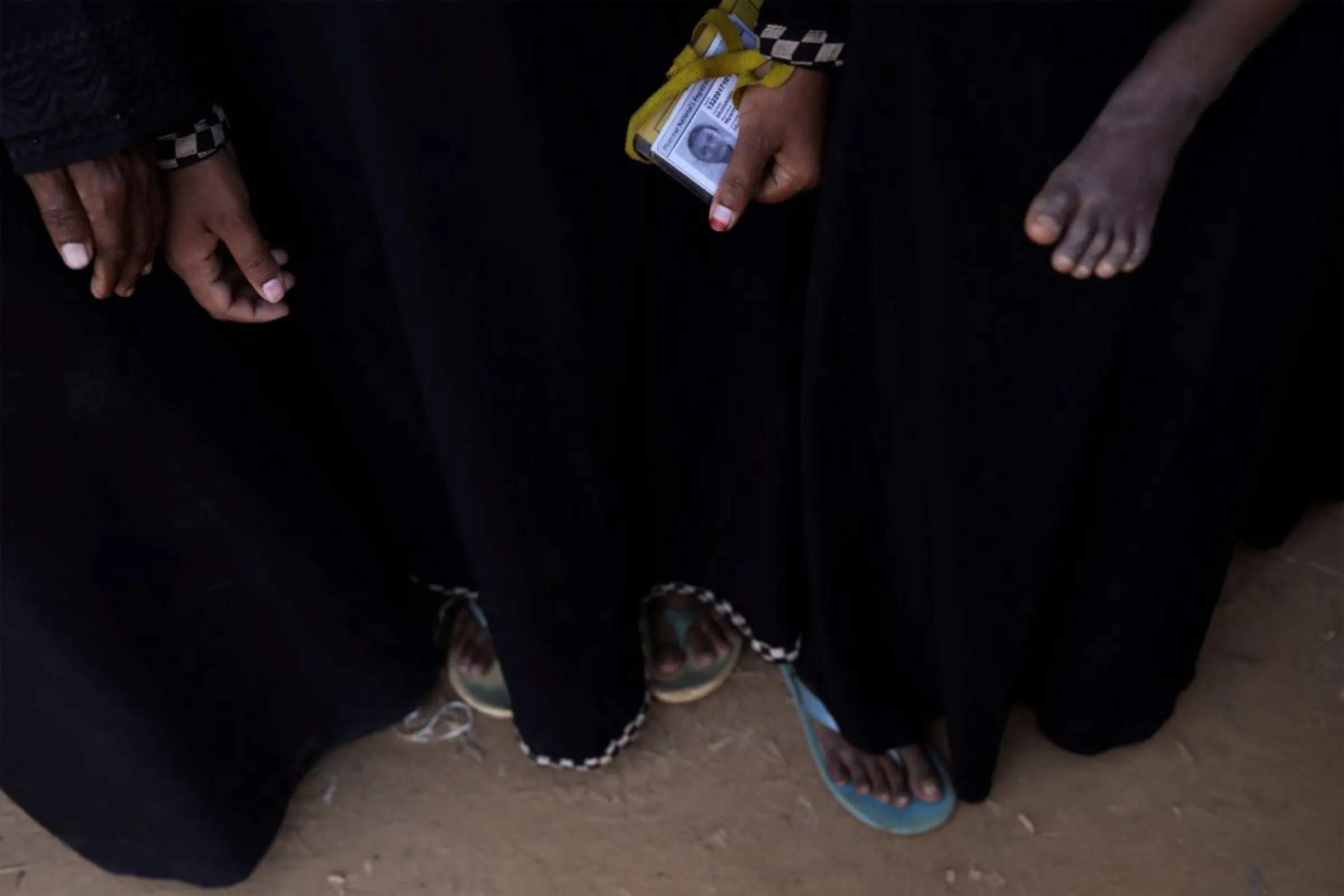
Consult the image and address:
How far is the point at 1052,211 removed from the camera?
0.72 metres

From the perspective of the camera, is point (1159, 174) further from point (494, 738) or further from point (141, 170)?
point (494, 738)

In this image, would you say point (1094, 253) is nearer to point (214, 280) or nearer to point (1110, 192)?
point (1110, 192)

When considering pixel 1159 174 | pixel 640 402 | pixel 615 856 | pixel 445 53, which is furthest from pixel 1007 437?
pixel 615 856

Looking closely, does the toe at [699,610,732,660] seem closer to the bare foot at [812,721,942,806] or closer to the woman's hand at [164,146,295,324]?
the bare foot at [812,721,942,806]

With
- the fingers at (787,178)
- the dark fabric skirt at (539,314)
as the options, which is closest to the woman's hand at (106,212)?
the dark fabric skirt at (539,314)

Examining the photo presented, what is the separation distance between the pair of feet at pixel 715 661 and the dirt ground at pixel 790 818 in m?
0.05

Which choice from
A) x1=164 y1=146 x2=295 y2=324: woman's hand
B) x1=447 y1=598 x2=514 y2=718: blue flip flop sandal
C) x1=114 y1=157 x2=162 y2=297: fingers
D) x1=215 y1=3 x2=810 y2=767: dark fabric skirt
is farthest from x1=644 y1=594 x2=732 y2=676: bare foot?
x1=114 y1=157 x2=162 y2=297: fingers

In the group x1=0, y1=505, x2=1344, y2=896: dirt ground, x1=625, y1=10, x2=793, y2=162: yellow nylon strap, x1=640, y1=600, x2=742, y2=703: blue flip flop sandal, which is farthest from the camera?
x1=640, y1=600, x2=742, y2=703: blue flip flop sandal

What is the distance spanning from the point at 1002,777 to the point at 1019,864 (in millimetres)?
110

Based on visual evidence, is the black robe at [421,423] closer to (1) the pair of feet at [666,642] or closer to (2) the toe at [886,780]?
(1) the pair of feet at [666,642]

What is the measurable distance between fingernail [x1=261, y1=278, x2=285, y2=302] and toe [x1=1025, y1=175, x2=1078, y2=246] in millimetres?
646

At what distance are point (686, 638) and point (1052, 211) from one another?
904 millimetres

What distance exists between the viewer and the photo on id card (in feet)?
2.75

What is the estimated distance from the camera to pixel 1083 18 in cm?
70
